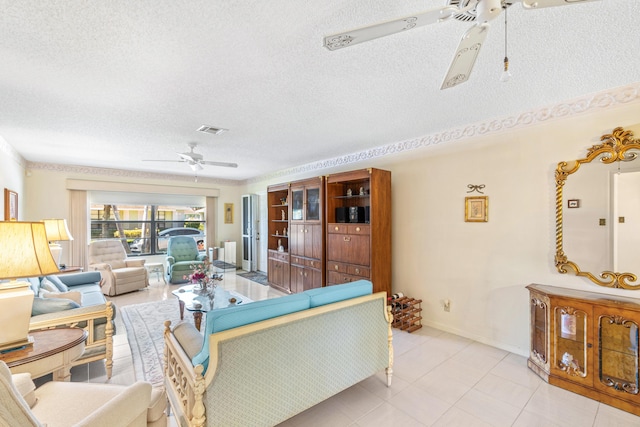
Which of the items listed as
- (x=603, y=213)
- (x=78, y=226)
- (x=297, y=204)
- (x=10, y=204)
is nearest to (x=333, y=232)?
A: (x=297, y=204)

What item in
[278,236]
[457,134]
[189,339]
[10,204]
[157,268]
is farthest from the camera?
[157,268]

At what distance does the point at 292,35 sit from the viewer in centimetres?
167

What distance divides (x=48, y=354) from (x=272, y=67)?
2.34 m

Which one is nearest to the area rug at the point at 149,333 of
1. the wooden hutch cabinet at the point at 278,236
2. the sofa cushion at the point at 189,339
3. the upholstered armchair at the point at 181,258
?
the sofa cushion at the point at 189,339

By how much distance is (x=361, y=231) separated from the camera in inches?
158

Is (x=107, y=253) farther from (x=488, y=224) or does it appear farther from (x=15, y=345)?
(x=488, y=224)

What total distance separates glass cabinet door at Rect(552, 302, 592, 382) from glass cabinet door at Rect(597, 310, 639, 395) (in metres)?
0.09

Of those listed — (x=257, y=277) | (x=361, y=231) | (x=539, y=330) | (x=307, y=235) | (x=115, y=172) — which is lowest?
(x=257, y=277)

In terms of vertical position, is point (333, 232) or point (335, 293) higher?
point (333, 232)

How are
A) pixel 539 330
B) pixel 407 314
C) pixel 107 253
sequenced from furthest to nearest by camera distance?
1. pixel 107 253
2. pixel 407 314
3. pixel 539 330

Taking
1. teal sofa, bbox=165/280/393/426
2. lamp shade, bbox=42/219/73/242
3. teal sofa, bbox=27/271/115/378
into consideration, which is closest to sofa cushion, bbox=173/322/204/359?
teal sofa, bbox=165/280/393/426

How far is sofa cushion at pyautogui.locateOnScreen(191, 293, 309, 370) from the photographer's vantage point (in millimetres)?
1628

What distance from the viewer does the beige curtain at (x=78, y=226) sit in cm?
567

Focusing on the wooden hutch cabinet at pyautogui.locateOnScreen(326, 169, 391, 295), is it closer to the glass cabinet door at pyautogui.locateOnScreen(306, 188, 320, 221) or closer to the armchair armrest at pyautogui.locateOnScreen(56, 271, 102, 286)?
the glass cabinet door at pyautogui.locateOnScreen(306, 188, 320, 221)
